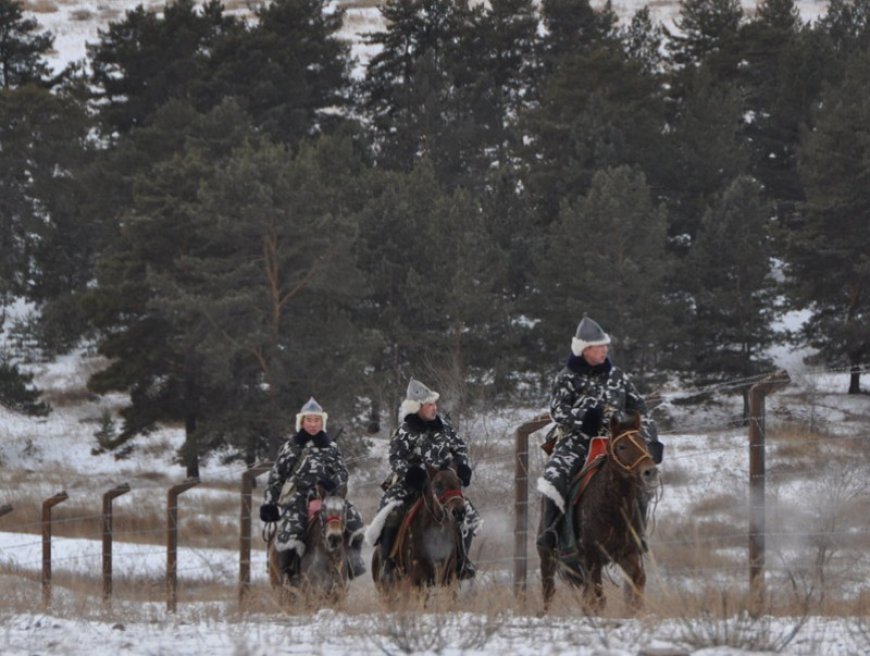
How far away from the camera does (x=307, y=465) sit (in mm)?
13914

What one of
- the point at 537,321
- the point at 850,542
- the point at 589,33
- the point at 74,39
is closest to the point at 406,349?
the point at 537,321

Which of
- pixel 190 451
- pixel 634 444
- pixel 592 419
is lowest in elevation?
pixel 190 451


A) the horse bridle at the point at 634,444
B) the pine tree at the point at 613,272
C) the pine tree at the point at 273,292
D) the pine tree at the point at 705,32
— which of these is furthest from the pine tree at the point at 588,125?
the horse bridle at the point at 634,444

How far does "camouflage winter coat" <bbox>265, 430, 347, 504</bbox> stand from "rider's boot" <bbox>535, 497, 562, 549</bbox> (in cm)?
350

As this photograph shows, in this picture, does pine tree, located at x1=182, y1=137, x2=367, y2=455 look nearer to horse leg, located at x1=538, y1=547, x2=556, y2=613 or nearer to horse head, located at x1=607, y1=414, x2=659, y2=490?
horse leg, located at x1=538, y1=547, x2=556, y2=613

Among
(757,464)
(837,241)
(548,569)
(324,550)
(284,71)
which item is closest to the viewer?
(548,569)

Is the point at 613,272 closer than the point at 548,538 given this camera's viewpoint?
No

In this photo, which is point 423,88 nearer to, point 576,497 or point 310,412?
point 310,412

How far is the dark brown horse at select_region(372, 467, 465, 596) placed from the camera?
12.0m

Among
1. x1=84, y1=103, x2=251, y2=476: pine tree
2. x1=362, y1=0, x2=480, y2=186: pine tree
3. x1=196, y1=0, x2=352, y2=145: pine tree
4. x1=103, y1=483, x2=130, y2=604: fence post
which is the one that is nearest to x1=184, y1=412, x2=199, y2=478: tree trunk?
x1=84, y1=103, x2=251, y2=476: pine tree

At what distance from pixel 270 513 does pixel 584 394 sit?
4.39m

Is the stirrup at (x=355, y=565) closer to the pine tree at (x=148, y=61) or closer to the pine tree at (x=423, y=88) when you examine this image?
the pine tree at (x=423, y=88)

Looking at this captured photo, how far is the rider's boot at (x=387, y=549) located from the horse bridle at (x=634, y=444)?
128 inches

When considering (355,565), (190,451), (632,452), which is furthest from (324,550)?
(190,451)
